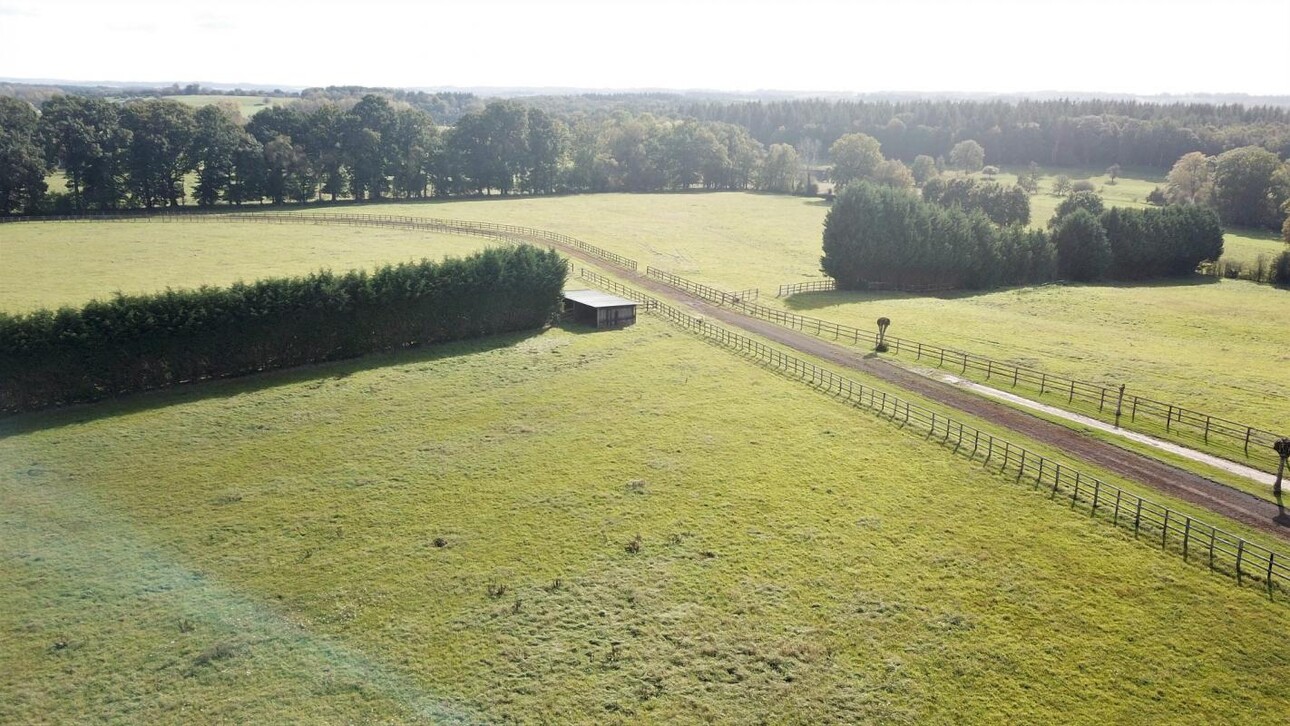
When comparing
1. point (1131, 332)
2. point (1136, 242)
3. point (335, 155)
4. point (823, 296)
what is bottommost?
point (1131, 332)

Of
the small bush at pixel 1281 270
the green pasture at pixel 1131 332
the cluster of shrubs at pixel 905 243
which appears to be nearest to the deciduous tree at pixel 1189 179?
the small bush at pixel 1281 270

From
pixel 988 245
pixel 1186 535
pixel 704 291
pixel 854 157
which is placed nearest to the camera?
pixel 1186 535

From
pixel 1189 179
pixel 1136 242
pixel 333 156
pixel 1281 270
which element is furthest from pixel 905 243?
pixel 1189 179

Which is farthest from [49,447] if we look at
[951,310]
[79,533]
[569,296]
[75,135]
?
[75,135]

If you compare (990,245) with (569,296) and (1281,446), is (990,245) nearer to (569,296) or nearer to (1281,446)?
(569,296)

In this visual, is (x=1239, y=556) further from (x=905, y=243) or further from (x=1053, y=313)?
(x=905, y=243)
